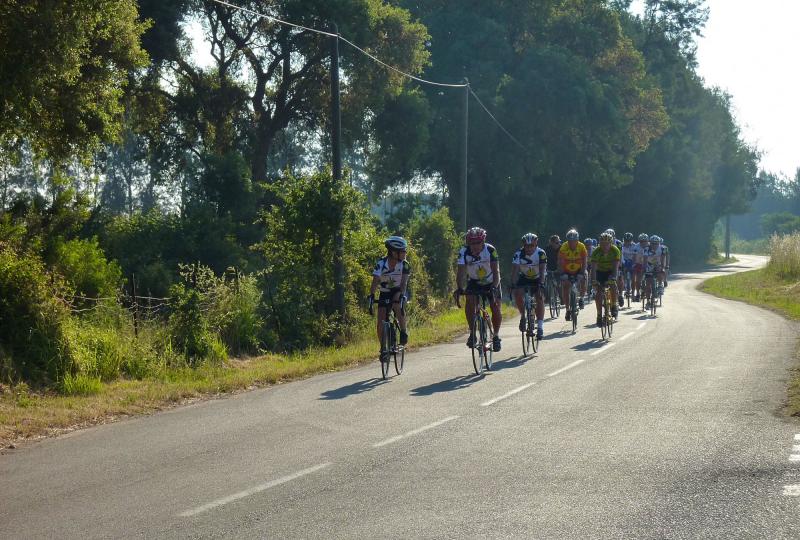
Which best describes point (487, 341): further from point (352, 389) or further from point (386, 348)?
point (352, 389)

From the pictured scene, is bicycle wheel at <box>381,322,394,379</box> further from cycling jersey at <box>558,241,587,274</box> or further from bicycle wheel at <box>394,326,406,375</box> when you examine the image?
cycling jersey at <box>558,241,587,274</box>

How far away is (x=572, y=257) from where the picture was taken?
849 inches

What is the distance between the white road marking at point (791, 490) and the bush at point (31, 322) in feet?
31.1

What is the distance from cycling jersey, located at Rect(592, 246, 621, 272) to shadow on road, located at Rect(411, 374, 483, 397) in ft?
25.6

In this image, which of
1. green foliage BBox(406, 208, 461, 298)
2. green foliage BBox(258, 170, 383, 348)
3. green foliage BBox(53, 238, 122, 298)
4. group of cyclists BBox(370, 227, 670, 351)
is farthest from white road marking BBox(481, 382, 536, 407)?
green foliage BBox(406, 208, 461, 298)

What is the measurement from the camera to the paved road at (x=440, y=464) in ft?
21.5

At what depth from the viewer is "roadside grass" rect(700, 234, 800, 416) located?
109 ft

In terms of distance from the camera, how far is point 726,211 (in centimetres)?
9819

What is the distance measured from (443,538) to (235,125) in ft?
117

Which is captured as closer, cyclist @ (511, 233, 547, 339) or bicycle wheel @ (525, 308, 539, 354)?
bicycle wheel @ (525, 308, 539, 354)

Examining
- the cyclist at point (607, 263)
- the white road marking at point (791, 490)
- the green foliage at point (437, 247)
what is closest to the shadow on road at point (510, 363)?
the cyclist at point (607, 263)

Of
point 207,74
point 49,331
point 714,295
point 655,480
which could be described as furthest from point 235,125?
point 655,480

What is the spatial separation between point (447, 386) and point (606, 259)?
9.06 meters

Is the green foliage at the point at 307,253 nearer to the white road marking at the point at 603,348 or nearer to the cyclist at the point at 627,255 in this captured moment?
the white road marking at the point at 603,348
